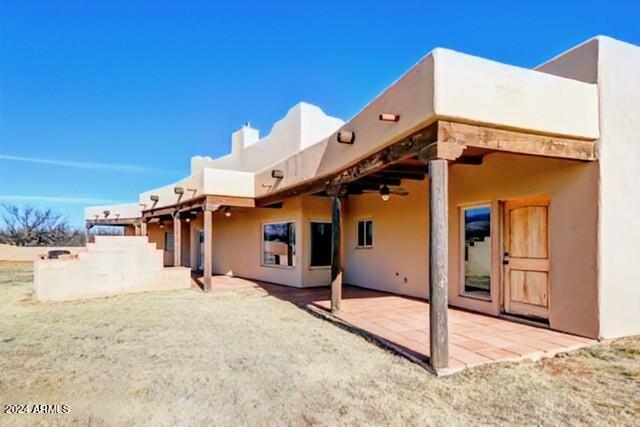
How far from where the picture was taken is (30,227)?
28.0 metres

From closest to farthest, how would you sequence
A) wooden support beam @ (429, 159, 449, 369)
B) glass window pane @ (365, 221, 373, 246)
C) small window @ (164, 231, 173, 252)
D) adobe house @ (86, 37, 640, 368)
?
1. wooden support beam @ (429, 159, 449, 369)
2. adobe house @ (86, 37, 640, 368)
3. glass window pane @ (365, 221, 373, 246)
4. small window @ (164, 231, 173, 252)

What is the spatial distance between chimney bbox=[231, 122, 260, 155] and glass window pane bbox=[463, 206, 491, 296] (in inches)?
524

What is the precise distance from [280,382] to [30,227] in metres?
32.9

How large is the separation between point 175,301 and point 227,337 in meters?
3.91

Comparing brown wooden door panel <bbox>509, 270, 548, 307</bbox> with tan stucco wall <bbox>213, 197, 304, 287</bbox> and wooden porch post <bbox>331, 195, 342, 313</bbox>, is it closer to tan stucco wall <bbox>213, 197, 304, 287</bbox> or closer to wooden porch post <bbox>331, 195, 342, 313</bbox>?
wooden porch post <bbox>331, 195, 342, 313</bbox>

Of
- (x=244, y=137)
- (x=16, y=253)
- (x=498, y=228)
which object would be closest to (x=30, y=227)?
(x=16, y=253)

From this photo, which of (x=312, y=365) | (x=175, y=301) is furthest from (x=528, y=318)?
(x=175, y=301)

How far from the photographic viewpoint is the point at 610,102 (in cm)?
503

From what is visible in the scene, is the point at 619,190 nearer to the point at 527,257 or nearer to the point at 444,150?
the point at 527,257

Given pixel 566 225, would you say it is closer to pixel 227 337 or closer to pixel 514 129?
pixel 514 129

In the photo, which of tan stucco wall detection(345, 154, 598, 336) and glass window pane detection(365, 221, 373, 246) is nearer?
tan stucco wall detection(345, 154, 598, 336)

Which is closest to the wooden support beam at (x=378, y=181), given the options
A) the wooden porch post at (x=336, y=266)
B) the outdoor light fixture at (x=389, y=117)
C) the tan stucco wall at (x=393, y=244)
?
the tan stucco wall at (x=393, y=244)

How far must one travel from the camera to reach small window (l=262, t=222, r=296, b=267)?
11.4m

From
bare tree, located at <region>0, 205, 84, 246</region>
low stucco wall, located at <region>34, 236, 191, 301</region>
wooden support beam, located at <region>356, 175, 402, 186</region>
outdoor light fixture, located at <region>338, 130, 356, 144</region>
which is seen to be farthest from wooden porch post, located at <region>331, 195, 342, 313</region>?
bare tree, located at <region>0, 205, 84, 246</region>
